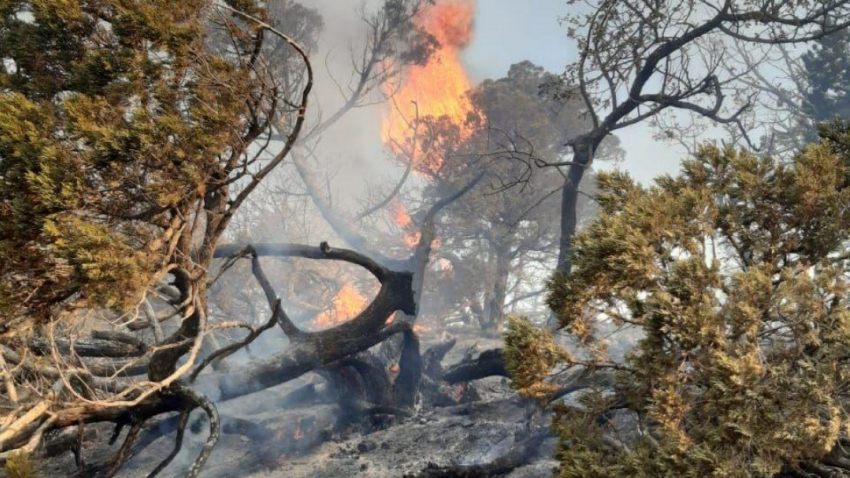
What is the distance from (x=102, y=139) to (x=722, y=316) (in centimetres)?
417

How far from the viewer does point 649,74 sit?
10016mm

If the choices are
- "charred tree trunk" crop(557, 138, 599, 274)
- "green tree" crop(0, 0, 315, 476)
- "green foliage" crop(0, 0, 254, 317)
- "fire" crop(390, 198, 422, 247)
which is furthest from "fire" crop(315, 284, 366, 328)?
Result: "green foliage" crop(0, 0, 254, 317)

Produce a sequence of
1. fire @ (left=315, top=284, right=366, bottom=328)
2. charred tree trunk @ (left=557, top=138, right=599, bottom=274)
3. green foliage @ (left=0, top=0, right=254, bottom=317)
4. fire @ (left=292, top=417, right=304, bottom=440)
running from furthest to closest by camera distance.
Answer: fire @ (left=315, top=284, right=366, bottom=328) → charred tree trunk @ (left=557, top=138, right=599, bottom=274) → fire @ (left=292, top=417, right=304, bottom=440) → green foliage @ (left=0, top=0, right=254, bottom=317)

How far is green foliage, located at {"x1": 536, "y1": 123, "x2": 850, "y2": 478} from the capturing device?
9.49ft

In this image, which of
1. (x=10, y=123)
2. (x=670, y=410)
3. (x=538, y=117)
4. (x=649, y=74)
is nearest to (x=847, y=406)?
(x=670, y=410)

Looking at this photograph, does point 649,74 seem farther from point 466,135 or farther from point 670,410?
point 466,135

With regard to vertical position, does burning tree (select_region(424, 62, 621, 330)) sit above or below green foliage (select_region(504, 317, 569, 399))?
above

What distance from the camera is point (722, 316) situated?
126 inches

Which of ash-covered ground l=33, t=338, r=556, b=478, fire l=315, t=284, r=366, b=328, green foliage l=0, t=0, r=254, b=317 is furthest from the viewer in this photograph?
fire l=315, t=284, r=366, b=328

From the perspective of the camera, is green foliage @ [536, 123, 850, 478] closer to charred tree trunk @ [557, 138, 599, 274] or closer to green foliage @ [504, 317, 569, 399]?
green foliage @ [504, 317, 569, 399]

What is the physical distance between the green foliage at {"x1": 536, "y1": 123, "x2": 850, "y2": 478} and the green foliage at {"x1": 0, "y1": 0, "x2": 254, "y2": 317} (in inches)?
114

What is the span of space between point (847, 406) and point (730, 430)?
3.43ft

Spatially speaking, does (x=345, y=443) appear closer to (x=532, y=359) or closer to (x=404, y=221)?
(x=532, y=359)

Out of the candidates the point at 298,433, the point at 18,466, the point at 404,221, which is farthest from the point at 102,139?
the point at 404,221
